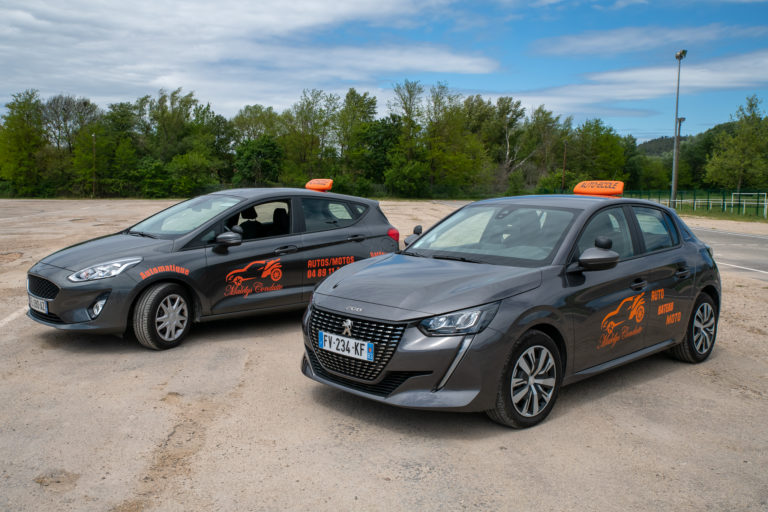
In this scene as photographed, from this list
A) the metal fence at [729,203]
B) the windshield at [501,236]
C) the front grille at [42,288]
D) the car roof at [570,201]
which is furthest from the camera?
the metal fence at [729,203]

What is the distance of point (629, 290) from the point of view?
5.22m

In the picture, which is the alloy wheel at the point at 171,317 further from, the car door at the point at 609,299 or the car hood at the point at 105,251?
the car door at the point at 609,299

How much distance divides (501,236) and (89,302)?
12.6 ft

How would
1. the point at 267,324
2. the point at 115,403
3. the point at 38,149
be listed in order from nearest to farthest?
the point at 115,403
the point at 267,324
the point at 38,149

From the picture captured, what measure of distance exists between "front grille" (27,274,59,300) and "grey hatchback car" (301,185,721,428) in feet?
9.49

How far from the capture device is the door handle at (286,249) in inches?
286

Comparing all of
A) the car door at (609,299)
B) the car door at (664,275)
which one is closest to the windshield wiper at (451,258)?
the car door at (609,299)

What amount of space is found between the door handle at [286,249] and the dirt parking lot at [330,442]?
1.30 metres

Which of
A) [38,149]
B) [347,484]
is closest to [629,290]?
[347,484]

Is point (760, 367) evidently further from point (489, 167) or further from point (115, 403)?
point (489, 167)

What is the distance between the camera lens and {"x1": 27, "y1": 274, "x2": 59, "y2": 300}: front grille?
6.22 m

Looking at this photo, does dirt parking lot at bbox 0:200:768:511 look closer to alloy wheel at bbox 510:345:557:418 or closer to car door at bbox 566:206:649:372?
alloy wheel at bbox 510:345:557:418

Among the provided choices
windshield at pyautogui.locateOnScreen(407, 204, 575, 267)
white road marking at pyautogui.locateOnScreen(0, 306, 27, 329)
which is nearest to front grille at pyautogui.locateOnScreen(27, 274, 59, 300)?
white road marking at pyautogui.locateOnScreen(0, 306, 27, 329)

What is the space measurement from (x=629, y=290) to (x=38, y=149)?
81.6 metres
